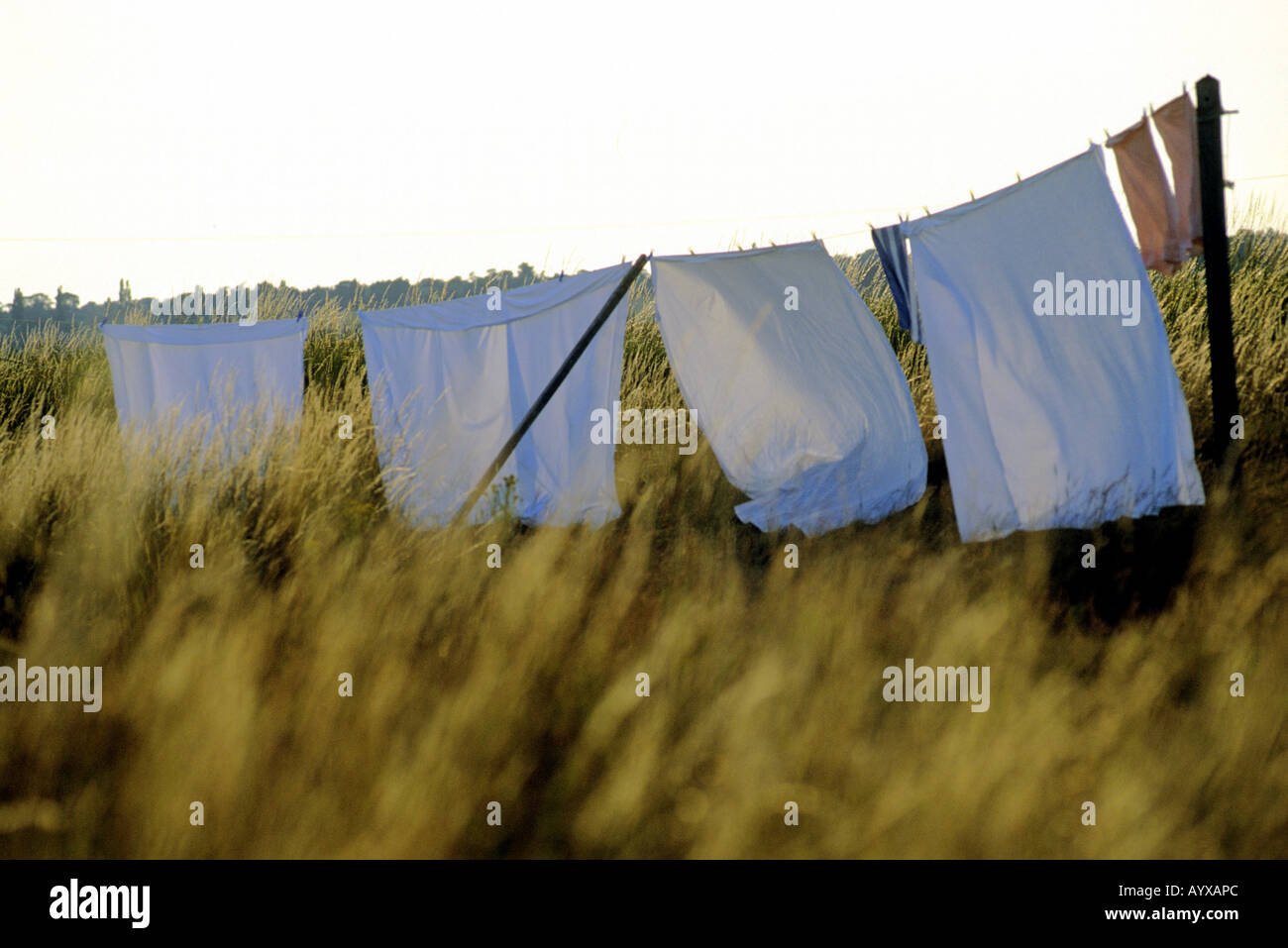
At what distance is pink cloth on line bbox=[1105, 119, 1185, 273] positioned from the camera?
4680 millimetres

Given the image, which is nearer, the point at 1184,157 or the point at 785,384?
the point at 1184,157

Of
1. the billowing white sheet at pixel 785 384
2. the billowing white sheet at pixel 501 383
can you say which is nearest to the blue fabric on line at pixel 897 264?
the billowing white sheet at pixel 785 384

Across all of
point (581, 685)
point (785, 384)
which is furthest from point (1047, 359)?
point (581, 685)

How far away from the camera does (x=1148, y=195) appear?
4.72m

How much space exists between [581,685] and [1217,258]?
364 centimetres

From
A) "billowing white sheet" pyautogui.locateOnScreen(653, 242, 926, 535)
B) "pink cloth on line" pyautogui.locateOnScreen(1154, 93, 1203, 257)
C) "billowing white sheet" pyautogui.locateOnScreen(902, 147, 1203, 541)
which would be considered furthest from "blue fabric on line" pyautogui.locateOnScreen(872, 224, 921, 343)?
"pink cloth on line" pyautogui.locateOnScreen(1154, 93, 1203, 257)

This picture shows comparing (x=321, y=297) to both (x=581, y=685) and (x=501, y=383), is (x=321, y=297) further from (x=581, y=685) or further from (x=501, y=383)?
(x=581, y=685)

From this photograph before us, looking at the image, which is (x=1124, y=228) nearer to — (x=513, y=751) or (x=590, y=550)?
(x=590, y=550)

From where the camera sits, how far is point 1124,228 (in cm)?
466

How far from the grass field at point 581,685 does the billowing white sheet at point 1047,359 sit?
31cm

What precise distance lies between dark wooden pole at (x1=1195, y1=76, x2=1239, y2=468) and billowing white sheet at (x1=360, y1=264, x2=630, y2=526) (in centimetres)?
319

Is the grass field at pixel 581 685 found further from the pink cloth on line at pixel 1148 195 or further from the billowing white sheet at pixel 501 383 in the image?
the billowing white sheet at pixel 501 383

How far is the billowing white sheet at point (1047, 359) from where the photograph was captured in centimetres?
465
